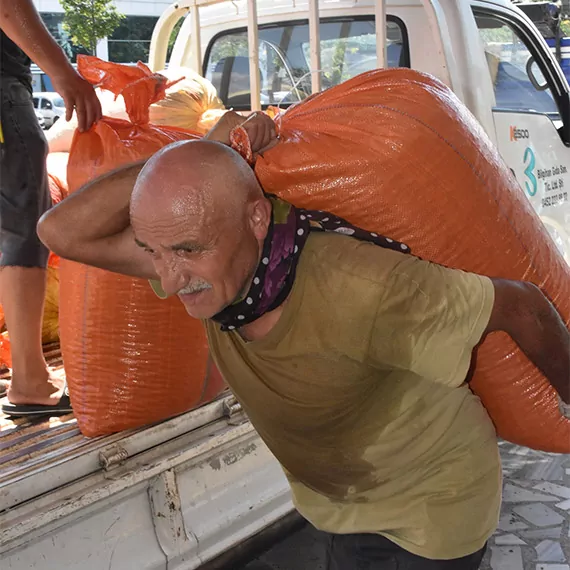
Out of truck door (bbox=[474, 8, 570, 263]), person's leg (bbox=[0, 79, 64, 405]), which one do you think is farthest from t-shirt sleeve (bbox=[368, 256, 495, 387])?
truck door (bbox=[474, 8, 570, 263])

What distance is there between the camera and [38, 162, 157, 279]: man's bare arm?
1474 mm

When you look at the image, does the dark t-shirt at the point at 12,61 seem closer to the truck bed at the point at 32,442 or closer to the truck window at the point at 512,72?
the truck bed at the point at 32,442

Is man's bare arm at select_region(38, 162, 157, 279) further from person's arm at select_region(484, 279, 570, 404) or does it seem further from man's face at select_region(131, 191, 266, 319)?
person's arm at select_region(484, 279, 570, 404)

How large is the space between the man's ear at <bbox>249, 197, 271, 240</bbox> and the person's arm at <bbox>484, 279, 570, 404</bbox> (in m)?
0.37

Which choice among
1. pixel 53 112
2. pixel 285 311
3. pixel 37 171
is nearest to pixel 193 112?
pixel 37 171

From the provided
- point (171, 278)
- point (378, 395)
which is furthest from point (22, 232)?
point (378, 395)

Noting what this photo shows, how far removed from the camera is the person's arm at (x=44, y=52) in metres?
2.10

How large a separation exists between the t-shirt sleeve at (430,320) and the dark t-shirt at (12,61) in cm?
168

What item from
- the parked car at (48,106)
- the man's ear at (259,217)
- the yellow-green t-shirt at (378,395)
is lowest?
the parked car at (48,106)

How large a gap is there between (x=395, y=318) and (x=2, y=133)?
161cm

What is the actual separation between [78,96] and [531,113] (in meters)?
2.52

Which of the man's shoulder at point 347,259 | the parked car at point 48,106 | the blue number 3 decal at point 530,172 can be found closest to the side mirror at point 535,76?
the blue number 3 decal at point 530,172

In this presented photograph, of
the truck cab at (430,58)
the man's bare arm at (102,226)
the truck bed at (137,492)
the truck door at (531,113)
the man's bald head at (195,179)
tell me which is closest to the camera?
the man's bald head at (195,179)

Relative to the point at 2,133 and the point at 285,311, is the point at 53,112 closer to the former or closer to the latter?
the point at 2,133
